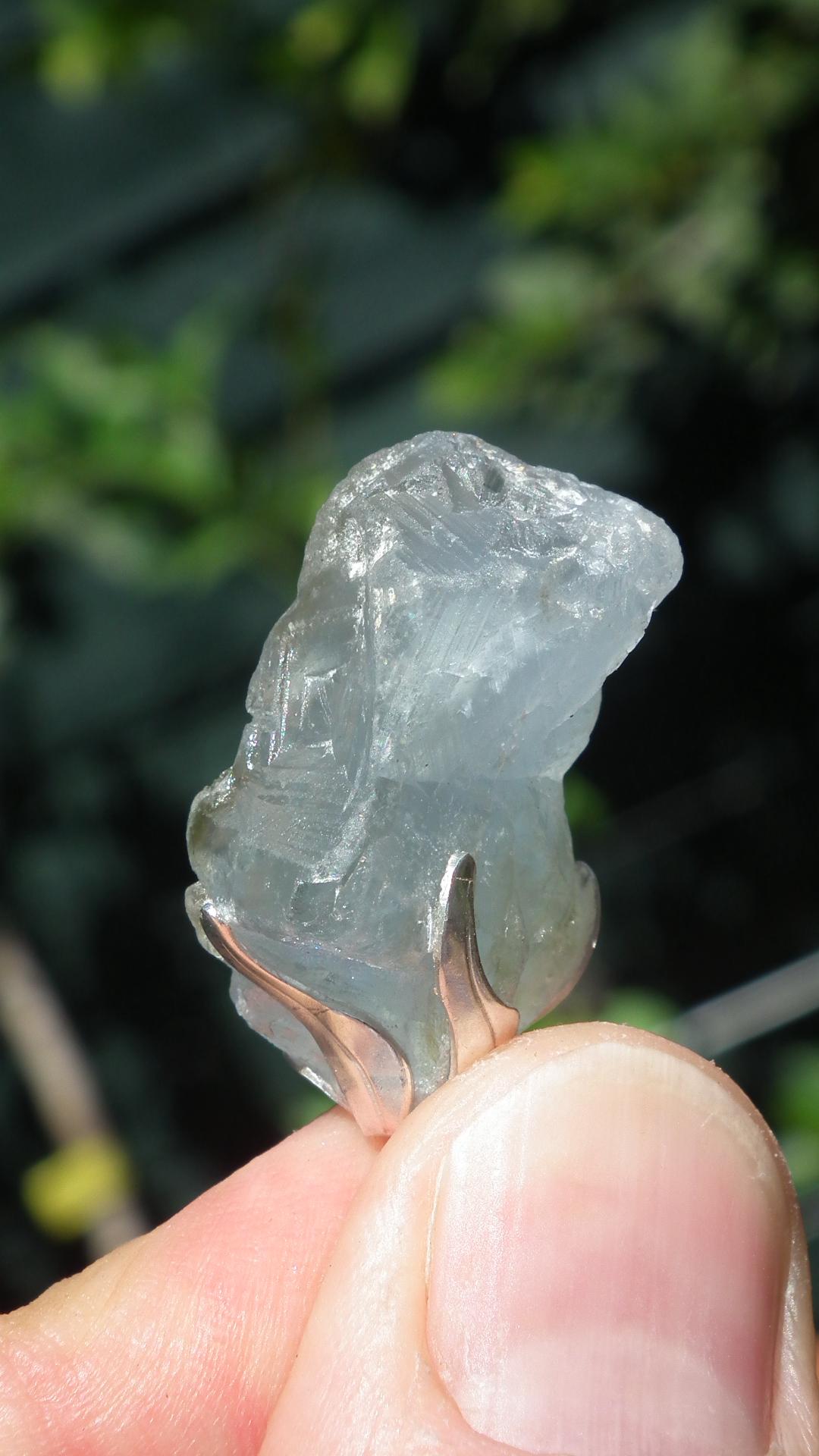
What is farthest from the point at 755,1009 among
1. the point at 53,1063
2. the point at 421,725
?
the point at 421,725

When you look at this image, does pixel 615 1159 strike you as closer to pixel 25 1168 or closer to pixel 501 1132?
pixel 501 1132

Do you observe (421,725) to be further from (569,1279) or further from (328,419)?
(328,419)

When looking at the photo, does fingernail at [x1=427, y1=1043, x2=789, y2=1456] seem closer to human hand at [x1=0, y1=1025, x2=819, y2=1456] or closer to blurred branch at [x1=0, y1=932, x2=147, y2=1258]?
human hand at [x1=0, y1=1025, x2=819, y2=1456]

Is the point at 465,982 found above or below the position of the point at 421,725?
below

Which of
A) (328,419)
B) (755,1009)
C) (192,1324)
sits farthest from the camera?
(755,1009)

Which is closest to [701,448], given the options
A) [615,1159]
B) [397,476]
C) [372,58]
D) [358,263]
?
[358,263]
